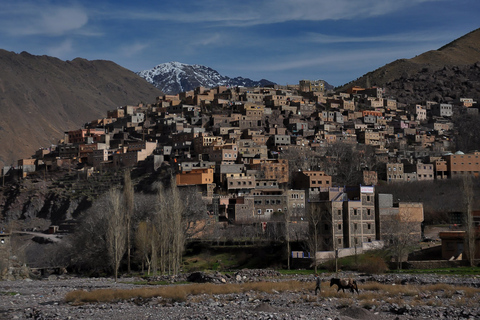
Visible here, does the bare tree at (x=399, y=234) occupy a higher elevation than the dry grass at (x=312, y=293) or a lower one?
higher

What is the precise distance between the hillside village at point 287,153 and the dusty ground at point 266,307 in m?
19.3

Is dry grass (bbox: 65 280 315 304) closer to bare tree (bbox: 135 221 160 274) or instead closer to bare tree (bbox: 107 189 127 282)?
bare tree (bbox: 107 189 127 282)

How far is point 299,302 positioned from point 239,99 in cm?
9999

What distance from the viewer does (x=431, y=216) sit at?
212ft

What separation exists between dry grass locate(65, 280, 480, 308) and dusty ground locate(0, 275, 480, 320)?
0.18ft

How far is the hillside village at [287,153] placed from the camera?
2147 inches

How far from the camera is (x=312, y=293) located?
31.0 meters

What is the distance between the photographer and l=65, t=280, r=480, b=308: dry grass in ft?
93.5

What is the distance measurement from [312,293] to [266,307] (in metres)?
5.14

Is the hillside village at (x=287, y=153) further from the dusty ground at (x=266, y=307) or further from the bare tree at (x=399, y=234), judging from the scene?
the dusty ground at (x=266, y=307)

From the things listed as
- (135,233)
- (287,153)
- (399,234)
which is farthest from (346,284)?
(287,153)

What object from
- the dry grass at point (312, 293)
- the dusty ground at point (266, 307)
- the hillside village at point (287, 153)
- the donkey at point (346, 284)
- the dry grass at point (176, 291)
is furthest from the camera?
the hillside village at point (287, 153)

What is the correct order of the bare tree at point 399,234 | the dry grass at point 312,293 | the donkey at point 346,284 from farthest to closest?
1. the bare tree at point 399,234
2. the donkey at point 346,284
3. the dry grass at point 312,293

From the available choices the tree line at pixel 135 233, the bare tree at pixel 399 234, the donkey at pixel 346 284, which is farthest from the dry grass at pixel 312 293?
the bare tree at pixel 399 234
